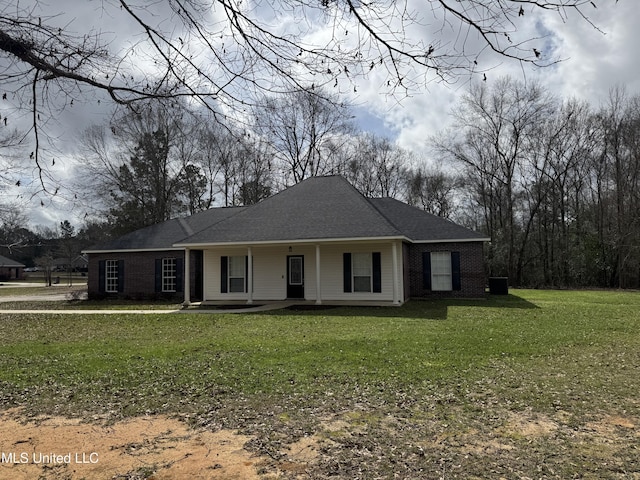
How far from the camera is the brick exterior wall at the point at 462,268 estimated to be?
1820cm

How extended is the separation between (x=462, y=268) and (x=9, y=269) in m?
59.1

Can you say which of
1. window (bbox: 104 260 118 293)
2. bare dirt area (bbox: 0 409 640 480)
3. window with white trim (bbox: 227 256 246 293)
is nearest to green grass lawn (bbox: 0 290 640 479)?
bare dirt area (bbox: 0 409 640 480)

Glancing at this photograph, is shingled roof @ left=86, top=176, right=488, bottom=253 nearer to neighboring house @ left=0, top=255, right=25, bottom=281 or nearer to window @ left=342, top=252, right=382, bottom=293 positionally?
window @ left=342, top=252, right=382, bottom=293

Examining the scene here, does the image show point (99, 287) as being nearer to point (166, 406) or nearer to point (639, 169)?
point (166, 406)

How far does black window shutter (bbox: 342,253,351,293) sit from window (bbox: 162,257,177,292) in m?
8.56

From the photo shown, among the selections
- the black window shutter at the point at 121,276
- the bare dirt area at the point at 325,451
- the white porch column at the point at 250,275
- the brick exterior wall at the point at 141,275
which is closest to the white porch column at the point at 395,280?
the white porch column at the point at 250,275

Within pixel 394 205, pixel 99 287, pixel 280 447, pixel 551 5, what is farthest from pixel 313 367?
pixel 99 287

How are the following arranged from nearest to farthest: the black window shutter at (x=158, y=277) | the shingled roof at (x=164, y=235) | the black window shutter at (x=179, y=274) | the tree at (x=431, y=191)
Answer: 1. the black window shutter at (x=179, y=274)
2. the black window shutter at (x=158, y=277)
3. the shingled roof at (x=164, y=235)
4. the tree at (x=431, y=191)

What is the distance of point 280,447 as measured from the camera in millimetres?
3896

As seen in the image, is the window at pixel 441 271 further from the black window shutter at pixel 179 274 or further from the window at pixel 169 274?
the window at pixel 169 274

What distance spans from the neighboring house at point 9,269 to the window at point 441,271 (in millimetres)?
55272

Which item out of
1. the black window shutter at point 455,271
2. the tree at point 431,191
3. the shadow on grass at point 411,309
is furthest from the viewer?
the tree at point 431,191

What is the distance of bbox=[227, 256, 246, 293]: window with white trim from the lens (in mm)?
18672

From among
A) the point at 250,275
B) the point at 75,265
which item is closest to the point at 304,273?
the point at 250,275
